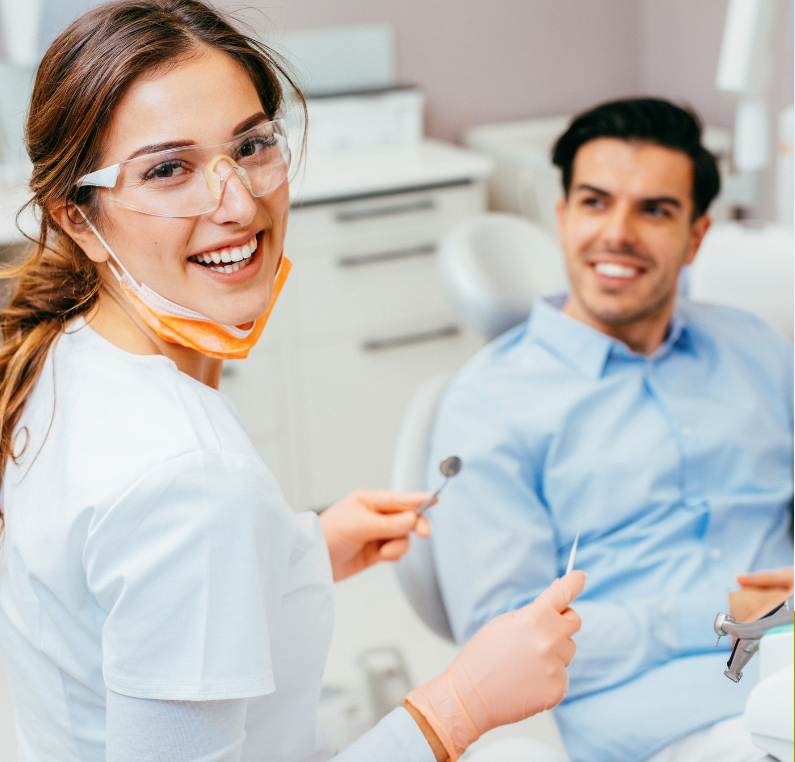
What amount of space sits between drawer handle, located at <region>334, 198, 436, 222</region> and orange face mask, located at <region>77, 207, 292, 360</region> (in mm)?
1462

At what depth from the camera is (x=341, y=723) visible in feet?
5.61

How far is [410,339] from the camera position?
2455 millimetres

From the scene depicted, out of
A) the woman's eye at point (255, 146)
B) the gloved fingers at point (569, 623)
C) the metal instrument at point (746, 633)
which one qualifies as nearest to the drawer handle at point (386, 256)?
the woman's eye at point (255, 146)

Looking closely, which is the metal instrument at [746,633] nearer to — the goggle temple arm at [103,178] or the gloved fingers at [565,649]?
the gloved fingers at [565,649]

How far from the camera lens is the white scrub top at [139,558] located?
2.14 feet

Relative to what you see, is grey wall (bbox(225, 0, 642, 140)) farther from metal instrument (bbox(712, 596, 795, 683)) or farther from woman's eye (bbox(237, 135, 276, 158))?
metal instrument (bbox(712, 596, 795, 683))

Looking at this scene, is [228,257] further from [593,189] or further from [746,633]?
[593,189]

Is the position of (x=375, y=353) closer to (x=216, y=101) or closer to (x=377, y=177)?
(x=377, y=177)

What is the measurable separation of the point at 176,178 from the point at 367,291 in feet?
5.37

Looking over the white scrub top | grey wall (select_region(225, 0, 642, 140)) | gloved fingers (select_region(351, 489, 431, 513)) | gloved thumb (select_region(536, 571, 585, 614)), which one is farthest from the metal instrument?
grey wall (select_region(225, 0, 642, 140))

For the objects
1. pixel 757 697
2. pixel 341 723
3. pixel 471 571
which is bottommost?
pixel 341 723

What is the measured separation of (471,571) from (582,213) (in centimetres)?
A: 63

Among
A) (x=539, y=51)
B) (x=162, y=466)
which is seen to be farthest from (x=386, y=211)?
(x=162, y=466)

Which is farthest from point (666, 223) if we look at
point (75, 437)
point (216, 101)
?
point (75, 437)
